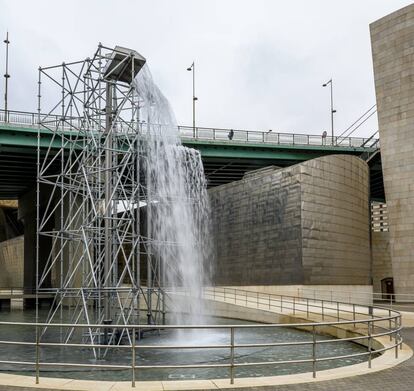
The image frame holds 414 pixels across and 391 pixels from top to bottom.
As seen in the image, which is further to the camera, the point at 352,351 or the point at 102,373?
the point at 352,351

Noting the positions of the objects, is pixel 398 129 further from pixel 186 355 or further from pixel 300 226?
pixel 186 355

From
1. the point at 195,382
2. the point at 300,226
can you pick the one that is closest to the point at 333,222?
the point at 300,226

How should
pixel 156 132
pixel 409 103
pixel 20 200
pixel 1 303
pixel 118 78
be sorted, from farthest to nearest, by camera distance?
pixel 20 200, pixel 1 303, pixel 409 103, pixel 156 132, pixel 118 78

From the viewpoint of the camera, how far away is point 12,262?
284ft

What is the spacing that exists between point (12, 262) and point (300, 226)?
208 ft

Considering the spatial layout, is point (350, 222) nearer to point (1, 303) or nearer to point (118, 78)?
point (118, 78)

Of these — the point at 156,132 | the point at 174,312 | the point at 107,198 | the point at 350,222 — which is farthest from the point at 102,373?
the point at 350,222

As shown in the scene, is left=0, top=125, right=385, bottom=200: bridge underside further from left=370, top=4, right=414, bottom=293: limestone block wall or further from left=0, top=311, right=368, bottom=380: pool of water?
left=0, top=311, right=368, bottom=380: pool of water

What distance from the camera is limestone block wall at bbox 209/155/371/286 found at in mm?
34750

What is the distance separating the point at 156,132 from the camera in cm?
2444

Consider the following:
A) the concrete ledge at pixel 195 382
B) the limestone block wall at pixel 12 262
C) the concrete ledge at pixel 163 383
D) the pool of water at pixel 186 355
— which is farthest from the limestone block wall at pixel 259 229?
the limestone block wall at pixel 12 262

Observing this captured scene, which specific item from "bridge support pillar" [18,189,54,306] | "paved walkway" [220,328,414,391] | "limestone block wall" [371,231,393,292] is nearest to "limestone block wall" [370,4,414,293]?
"limestone block wall" [371,231,393,292]

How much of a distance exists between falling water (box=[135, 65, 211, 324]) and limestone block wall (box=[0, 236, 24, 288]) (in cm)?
4607

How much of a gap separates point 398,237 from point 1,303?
32.3 meters
